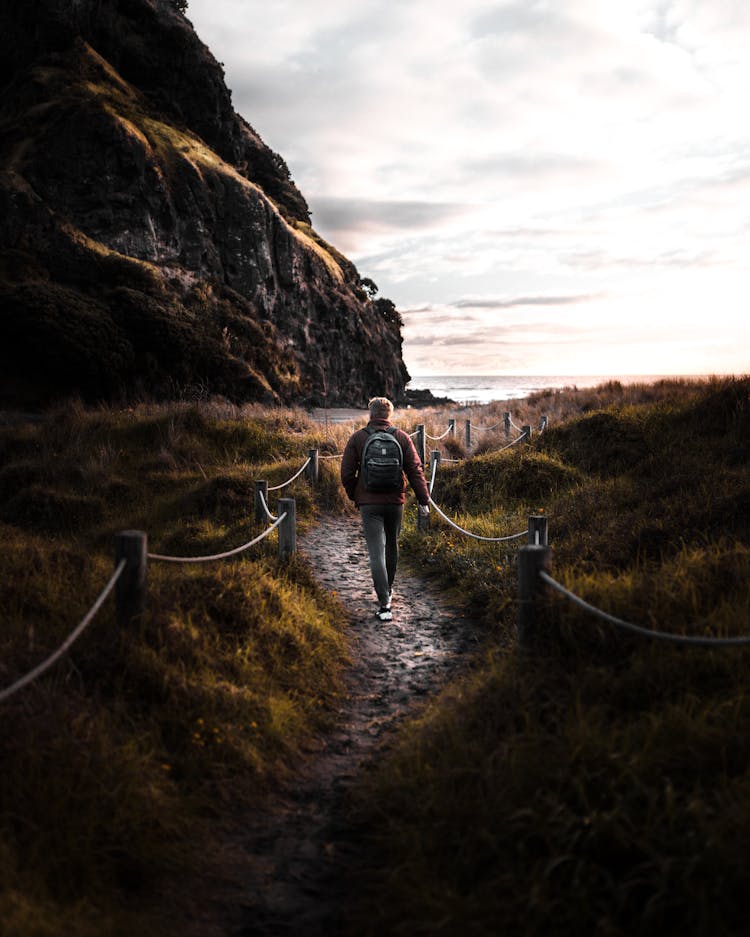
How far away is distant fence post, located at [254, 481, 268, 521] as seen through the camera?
28.8ft

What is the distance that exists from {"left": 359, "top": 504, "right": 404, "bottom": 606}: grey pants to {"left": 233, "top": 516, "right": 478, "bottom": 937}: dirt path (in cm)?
42

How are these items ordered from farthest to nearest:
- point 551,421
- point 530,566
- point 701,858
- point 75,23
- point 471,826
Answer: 1. point 75,23
2. point 551,421
3. point 530,566
4. point 471,826
5. point 701,858

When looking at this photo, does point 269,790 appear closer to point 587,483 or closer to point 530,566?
point 530,566

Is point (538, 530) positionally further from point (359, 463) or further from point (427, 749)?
point (427, 749)

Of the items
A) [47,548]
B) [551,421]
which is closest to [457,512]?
[47,548]

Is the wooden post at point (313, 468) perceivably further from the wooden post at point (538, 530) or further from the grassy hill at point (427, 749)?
the wooden post at point (538, 530)

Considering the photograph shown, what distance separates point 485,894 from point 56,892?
5.86 ft

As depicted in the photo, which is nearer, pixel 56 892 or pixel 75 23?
pixel 56 892

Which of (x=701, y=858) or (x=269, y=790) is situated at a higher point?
(x=701, y=858)

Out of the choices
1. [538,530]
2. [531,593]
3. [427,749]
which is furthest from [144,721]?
[538,530]

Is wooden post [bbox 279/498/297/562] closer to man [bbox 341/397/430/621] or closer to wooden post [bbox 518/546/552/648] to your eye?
man [bbox 341/397/430/621]

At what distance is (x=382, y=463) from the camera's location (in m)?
6.71

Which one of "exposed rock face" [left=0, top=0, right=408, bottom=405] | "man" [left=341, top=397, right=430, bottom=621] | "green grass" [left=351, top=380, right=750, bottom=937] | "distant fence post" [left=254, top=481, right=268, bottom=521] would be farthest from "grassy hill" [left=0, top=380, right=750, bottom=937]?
"exposed rock face" [left=0, top=0, right=408, bottom=405]

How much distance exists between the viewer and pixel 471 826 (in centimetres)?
308
